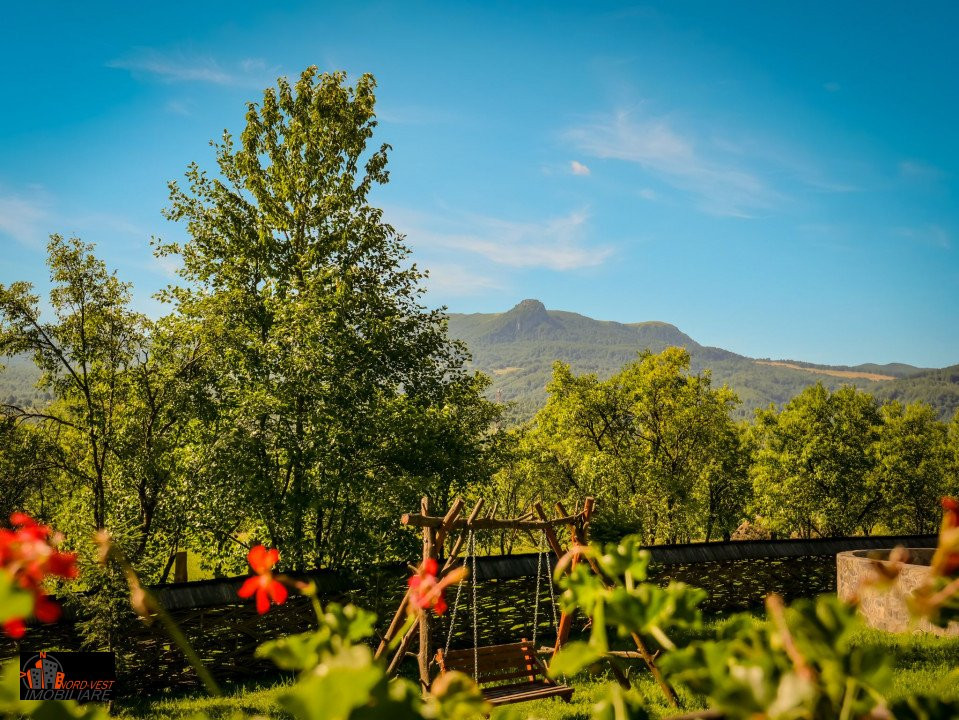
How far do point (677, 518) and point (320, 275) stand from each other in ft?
57.1

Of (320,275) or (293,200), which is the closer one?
(320,275)

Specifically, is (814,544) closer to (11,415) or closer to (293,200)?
(293,200)

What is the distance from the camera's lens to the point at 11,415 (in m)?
12.6

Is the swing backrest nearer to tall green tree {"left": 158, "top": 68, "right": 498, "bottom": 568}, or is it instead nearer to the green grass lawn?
the green grass lawn

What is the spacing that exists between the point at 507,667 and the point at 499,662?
0.21 metres

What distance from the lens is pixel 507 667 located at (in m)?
9.31

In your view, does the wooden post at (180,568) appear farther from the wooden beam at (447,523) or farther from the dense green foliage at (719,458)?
the wooden beam at (447,523)

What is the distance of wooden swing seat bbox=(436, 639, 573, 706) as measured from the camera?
26.3 ft

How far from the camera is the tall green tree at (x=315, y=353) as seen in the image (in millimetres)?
12859

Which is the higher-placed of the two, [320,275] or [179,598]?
[320,275]

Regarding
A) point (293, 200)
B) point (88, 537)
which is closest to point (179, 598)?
point (88, 537)

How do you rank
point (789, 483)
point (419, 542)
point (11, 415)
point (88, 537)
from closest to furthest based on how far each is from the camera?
point (88, 537), point (11, 415), point (419, 542), point (789, 483)

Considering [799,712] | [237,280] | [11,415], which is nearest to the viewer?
[799,712]

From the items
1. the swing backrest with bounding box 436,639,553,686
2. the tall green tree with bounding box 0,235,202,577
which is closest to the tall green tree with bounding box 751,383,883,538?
the swing backrest with bounding box 436,639,553,686
